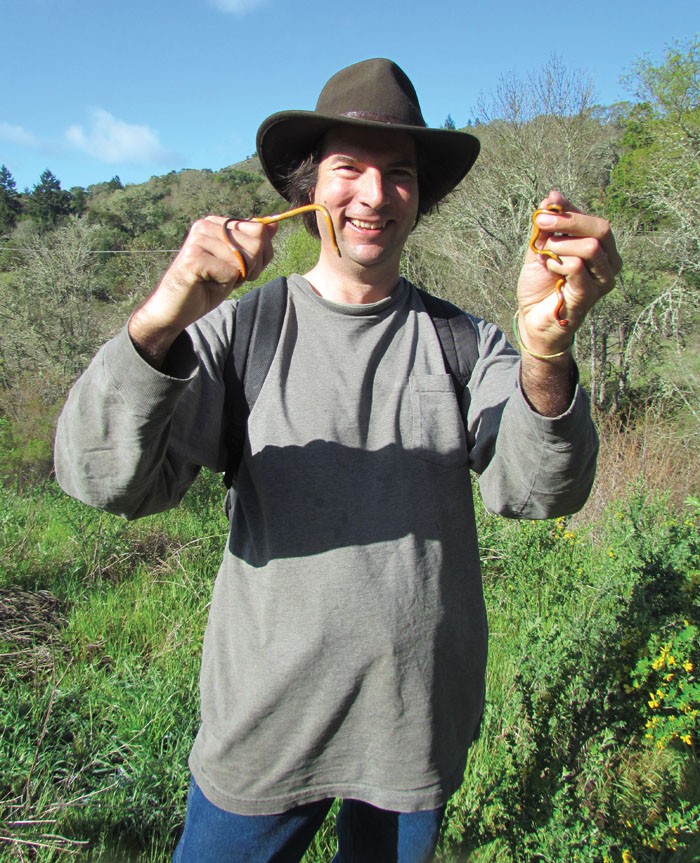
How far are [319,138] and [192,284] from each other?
777mm

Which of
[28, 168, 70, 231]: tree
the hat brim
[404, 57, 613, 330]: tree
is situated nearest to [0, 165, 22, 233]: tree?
[28, 168, 70, 231]: tree

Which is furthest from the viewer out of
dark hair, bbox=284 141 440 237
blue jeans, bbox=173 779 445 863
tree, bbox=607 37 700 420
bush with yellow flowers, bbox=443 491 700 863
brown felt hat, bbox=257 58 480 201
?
tree, bbox=607 37 700 420

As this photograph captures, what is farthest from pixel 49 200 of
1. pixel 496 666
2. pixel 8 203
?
pixel 496 666

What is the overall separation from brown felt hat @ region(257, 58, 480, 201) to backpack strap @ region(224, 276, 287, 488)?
483mm

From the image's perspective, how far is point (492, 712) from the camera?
2.62 meters

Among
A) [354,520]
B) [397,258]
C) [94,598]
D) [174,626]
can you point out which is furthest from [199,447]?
[94,598]

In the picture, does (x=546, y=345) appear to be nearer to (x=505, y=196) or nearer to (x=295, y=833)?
(x=295, y=833)

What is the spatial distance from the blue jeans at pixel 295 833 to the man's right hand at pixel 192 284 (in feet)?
3.49

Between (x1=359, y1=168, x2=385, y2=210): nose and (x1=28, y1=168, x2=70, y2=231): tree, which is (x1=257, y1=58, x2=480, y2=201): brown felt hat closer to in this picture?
(x1=359, y1=168, x2=385, y2=210): nose

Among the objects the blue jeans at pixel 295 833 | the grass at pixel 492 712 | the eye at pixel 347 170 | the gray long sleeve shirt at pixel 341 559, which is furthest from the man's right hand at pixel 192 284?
the grass at pixel 492 712

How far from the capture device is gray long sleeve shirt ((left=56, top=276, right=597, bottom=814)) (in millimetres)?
1327

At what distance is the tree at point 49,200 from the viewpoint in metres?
47.1

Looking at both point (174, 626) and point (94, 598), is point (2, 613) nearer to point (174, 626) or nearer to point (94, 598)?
point (94, 598)

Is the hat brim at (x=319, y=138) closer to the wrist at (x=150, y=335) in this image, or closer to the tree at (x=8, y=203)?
the wrist at (x=150, y=335)
